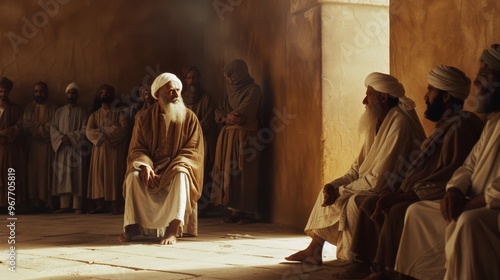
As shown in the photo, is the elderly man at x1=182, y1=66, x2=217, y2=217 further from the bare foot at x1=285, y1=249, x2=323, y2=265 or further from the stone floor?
the bare foot at x1=285, y1=249, x2=323, y2=265

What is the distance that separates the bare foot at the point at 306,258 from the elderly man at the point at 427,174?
1.88 feet

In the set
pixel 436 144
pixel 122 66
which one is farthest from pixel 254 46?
pixel 436 144

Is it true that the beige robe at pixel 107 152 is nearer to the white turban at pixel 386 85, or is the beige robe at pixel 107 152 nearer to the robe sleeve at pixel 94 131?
the robe sleeve at pixel 94 131

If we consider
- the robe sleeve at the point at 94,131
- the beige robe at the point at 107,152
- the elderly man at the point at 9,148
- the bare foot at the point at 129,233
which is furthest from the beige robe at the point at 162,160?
the elderly man at the point at 9,148

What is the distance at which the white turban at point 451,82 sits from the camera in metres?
5.21

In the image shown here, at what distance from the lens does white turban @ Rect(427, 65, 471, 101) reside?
17.1ft

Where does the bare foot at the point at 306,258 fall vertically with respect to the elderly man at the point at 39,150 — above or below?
below

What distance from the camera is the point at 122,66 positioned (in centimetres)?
1268

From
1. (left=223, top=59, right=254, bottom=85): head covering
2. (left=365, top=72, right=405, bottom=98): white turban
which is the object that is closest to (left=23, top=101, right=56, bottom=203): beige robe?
(left=223, top=59, right=254, bottom=85): head covering

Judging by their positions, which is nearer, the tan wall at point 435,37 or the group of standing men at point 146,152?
the tan wall at point 435,37

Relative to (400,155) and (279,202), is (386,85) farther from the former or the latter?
(279,202)

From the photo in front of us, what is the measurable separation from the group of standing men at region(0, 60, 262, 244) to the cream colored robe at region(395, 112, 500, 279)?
11.2ft

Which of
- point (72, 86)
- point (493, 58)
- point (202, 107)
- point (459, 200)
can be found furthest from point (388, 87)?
point (72, 86)

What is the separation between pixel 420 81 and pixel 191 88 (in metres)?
4.93
